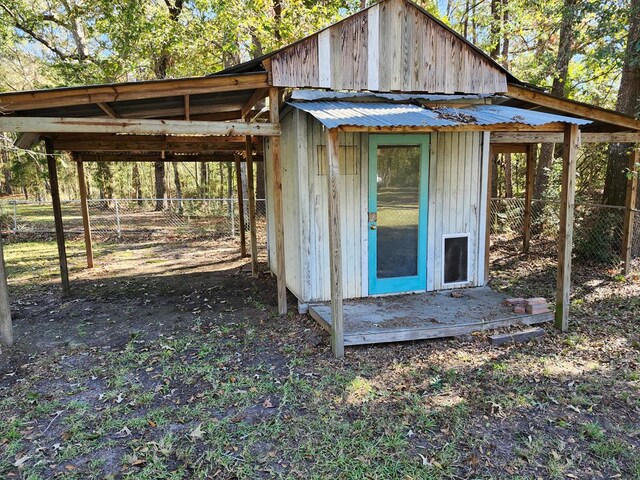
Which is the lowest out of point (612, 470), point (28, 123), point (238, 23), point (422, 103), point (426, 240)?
point (612, 470)

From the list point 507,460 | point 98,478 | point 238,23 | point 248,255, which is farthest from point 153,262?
point 507,460

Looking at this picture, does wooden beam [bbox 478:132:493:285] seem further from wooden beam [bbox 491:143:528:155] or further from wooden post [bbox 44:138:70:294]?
wooden post [bbox 44:138:70:294]

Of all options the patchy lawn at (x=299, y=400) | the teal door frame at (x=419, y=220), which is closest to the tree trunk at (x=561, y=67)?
the teal door frame at (x=419, y=220)

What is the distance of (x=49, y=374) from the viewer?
3.97m

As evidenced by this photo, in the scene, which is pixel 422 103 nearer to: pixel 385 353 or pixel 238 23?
pixel 385 353

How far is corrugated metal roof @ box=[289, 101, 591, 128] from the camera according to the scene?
3963mm

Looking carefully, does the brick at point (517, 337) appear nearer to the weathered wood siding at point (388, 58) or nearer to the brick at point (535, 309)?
the brick at point (535, 309)

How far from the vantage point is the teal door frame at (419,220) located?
528cm

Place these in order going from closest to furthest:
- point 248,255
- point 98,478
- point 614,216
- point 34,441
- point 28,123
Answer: point 98,478
point 34,441
point 28,123
point 614,216
point 248,255

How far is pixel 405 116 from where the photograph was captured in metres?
4.36

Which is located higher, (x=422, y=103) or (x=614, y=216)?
(x=422, y=103)

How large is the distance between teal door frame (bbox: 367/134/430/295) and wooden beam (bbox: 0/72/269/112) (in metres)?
1.68

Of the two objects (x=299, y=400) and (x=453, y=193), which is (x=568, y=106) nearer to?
(x=453, y=193)

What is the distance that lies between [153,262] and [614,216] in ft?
29.7
